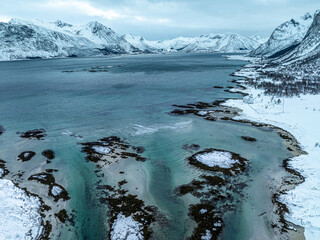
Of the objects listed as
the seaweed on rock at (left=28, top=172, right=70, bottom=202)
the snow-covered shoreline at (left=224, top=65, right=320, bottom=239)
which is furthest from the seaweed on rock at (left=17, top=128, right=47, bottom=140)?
the snow-covered shoreline at (left=224, top=65, right=320, bottom=239)

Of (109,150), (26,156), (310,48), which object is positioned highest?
(310,48)

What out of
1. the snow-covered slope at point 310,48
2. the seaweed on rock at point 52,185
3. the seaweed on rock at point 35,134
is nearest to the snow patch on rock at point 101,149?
the seaweed on rock at point 52,185

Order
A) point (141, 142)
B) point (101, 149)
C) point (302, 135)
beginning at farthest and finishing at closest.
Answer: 1. point (302, 135)
2. point (141, 142)
3. point (101, 149)

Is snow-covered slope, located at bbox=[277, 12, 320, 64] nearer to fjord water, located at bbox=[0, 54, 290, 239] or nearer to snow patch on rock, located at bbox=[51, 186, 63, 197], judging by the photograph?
fjord water, located at bbox=[0, 54, 290, 239]

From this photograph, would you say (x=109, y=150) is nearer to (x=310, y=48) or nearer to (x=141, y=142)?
(x=141, y=142)

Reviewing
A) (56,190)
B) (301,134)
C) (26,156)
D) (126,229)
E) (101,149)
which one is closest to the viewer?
(126,229)

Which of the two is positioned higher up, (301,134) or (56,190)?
(301,134)

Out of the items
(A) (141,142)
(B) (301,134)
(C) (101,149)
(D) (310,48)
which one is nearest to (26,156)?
(C) (101,149)

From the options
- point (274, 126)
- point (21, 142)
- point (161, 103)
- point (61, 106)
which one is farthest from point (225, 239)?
point (61, 106)

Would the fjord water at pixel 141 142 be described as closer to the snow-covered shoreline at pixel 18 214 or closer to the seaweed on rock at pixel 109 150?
the seaweed on rock at pixel 109 150

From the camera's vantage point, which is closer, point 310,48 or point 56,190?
point 56,190
